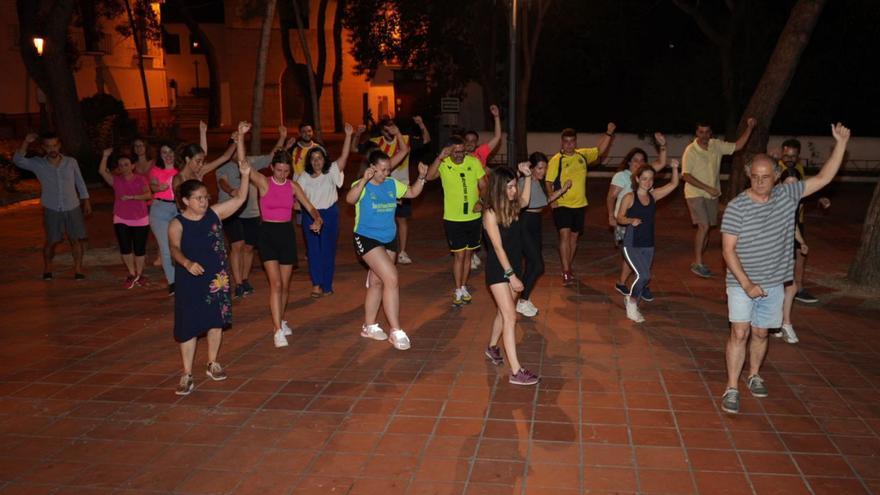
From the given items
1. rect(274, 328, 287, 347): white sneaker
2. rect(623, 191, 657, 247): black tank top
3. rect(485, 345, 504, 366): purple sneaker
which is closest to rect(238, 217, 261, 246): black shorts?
rect(274, 328, 287, 347): white sneaker

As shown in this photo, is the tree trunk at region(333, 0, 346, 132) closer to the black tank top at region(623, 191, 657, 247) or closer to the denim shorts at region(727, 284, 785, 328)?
the black tank top at region(623, 191, 657, 247)

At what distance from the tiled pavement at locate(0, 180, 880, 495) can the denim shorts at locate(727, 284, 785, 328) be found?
0.69m

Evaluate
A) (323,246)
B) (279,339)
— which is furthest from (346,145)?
(279,339)

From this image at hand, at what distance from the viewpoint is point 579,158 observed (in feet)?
31.8

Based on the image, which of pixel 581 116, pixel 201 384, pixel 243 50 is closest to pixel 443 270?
pixel 201 384

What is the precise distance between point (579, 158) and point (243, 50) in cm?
4551

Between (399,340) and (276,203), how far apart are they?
5.84ft

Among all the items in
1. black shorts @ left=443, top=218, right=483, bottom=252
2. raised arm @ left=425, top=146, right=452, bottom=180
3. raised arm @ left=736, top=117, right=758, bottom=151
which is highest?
raised arm @ left=736, top=117, right=758, bottom=151

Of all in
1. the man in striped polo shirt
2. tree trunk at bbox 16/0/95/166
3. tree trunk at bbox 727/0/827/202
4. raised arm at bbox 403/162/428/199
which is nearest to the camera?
the man in striped polo shirt

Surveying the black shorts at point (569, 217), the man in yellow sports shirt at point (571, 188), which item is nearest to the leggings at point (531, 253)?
the man in yellow sports shirt at point (571, 188)

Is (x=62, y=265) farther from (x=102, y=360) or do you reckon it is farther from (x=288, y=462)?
(x=288, y=462)

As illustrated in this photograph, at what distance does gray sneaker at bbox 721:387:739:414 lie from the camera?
5.78 meters

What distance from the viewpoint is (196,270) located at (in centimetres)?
584

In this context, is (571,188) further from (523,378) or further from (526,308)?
(523,378)
